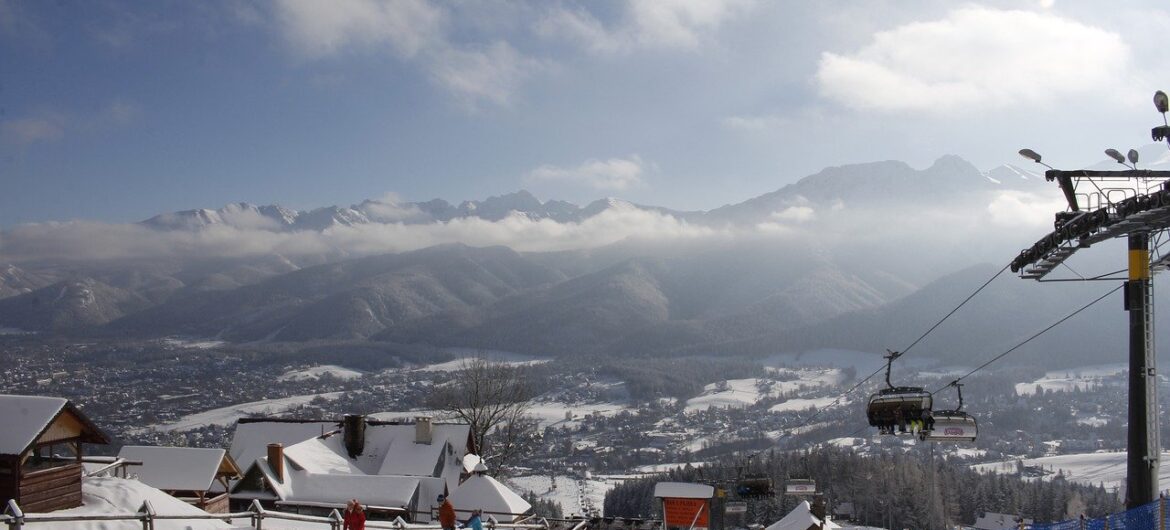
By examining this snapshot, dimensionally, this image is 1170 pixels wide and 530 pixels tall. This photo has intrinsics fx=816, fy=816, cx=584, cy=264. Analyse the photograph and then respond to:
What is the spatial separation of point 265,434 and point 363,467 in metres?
5.86

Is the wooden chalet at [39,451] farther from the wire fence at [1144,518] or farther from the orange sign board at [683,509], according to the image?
the orange sign board at [683,509]

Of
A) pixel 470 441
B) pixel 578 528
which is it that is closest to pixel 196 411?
pixel 470 441

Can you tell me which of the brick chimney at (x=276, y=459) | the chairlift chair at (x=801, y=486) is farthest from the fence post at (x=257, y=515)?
the chairlift chair at (x=801, y=486)

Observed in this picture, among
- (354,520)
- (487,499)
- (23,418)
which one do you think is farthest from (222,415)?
(354,520)

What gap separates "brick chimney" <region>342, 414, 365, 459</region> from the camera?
43.2m

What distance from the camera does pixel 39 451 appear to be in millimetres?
19859

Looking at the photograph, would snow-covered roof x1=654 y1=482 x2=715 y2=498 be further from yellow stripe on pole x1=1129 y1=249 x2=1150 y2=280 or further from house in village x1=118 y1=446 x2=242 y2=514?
yellow stripe on pole x1=1129 y1=249 x2=1150 y2=280

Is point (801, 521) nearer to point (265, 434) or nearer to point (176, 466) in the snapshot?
point (176, 466)

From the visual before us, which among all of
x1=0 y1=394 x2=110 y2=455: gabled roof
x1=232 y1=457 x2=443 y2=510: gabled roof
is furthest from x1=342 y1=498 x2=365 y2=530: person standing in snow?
x1=232 y1=457 x2=443 y2=510: gabled roof

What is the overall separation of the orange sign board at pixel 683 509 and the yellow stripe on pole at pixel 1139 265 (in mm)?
28714

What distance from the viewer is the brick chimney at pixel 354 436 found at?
142 feet

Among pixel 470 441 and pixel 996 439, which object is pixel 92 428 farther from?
pixel 996 439

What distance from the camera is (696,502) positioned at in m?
41.7

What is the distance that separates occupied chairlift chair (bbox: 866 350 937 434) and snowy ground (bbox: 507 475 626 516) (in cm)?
8601
